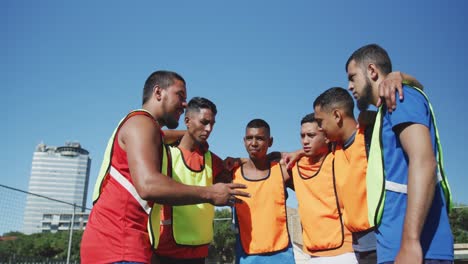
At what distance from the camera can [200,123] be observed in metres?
4.70

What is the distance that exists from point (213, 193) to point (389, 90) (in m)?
1.40

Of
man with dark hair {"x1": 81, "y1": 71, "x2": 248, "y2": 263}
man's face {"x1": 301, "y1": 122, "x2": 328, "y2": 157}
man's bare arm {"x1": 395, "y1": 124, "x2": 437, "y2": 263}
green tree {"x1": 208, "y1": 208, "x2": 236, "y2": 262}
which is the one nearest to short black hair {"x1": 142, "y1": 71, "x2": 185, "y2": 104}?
man with dark hair {"x1": 81, "y1": 71, "x2": 248, "y2": 263}

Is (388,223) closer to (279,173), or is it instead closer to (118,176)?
(118,176)

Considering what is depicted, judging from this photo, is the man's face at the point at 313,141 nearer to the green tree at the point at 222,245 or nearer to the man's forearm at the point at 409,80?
the man's forearm at the point at 409,80

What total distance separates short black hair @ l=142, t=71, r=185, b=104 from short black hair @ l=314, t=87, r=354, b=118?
4.82ft

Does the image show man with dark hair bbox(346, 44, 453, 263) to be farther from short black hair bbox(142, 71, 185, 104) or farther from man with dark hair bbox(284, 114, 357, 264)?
short black hair bbox(142, 71, 185, 104)

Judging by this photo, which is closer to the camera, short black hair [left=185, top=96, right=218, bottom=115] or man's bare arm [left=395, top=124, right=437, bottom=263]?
man's bare arm [left=395, top=124, right=437, bottom=263]

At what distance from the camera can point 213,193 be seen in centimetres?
279

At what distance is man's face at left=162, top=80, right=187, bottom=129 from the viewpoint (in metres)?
3.29

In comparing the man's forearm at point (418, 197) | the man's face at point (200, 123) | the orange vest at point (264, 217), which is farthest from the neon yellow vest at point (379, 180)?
the man's face at point (200, 123)

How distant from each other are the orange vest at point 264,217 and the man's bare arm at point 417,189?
2.17 metres

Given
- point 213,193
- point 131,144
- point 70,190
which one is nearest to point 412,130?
point 213,193

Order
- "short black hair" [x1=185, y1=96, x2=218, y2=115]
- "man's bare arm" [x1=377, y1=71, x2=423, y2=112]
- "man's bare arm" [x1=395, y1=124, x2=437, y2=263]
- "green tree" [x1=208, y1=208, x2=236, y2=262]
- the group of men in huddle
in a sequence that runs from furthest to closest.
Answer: "green tree" [x1=208, y1=208, x2=236, y2=262], "short black hair" [x1=185, y1=96, x2=218, y2=115], "man's bare arm" [x1=377, y1=71, x2=423, y2=112], the group of men in huddle, "man's bare arm" [x1=395, y1=124, x2=437, y2=263]

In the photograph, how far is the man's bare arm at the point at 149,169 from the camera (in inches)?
95.7
